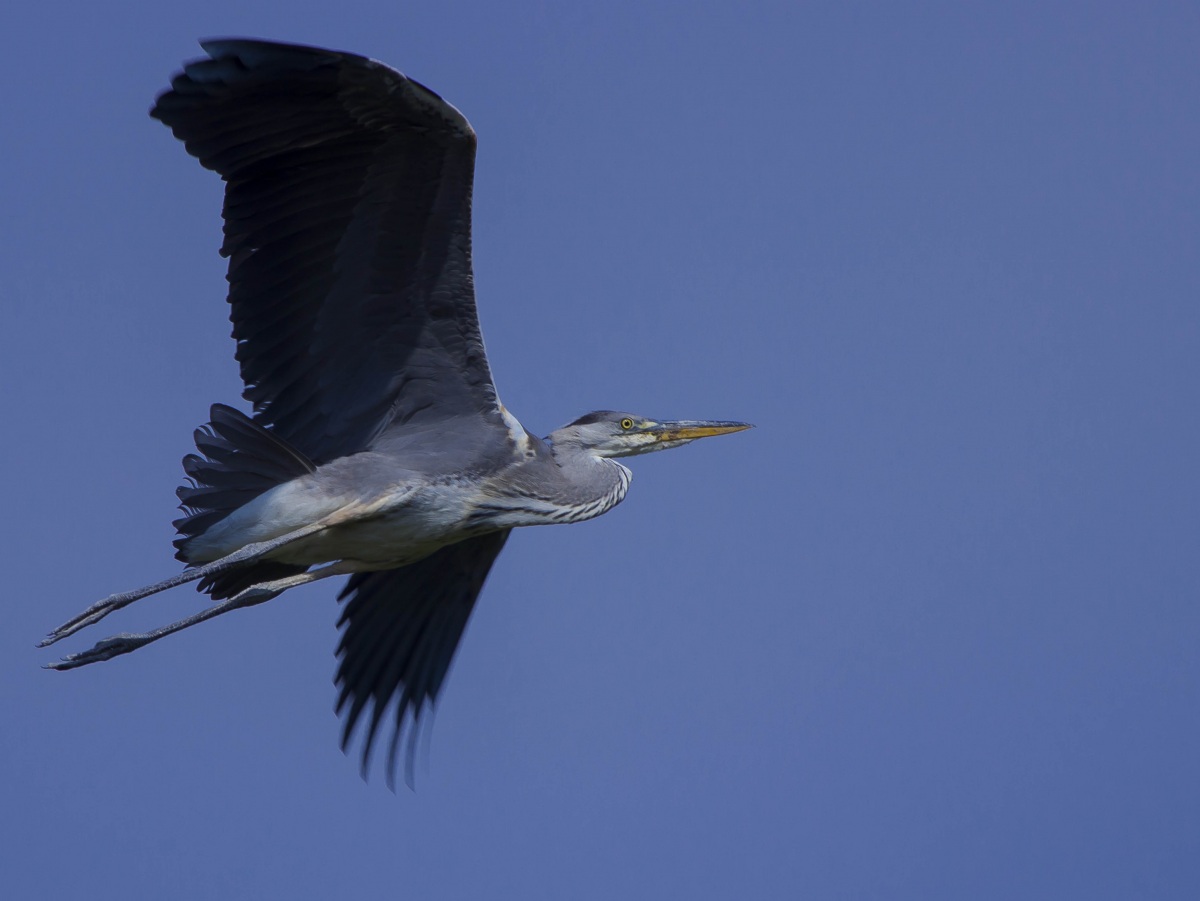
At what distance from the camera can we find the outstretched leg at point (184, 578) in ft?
21.6

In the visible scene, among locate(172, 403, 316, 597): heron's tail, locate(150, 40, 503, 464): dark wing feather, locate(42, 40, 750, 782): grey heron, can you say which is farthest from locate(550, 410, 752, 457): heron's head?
locate(172, 403, 316, 597): heron's tail

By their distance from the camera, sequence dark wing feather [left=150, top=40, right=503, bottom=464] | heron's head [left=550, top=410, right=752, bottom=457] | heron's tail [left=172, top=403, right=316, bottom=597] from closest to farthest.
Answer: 1. dark wing feather [left=150, top=40, right=503, bottom=464]
2. heron's tail [left=172, top=403, right=316, bottom=597]
3. heron's head [left=550, top=410, right=752, bottom=457]

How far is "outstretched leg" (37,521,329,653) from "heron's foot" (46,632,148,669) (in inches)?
6.9

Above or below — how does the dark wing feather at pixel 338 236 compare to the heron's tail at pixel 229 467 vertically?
above

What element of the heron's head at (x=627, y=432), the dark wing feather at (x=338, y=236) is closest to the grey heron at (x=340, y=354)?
the dark wing feather at (x=338, y=236)

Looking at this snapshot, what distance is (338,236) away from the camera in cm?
682

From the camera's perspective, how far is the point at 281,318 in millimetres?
7051

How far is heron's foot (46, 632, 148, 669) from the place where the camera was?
676 centimetres

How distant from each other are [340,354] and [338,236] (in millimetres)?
602

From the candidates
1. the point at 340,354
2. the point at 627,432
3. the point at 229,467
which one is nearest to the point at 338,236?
the point at 340,354

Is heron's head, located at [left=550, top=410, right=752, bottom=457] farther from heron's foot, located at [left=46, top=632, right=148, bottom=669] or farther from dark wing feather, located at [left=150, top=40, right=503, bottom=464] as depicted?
heron's foot, located at [left=46, top=632, right=148, bottom=669]

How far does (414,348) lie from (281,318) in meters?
0.59

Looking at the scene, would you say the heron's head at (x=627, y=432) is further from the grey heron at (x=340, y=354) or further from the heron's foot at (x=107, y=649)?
the heron's foot at (x=107, y=649)

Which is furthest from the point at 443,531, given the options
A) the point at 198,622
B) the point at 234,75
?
the point at 234,75
